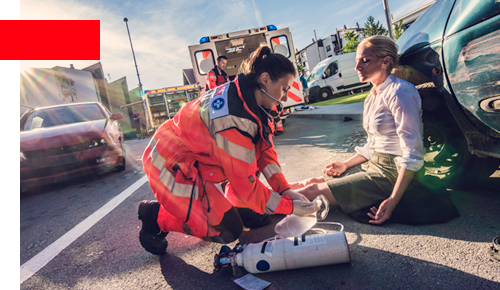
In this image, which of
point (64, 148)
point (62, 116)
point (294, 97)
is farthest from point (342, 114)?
point (62, 116)

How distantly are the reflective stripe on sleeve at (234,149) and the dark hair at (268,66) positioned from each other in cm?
41

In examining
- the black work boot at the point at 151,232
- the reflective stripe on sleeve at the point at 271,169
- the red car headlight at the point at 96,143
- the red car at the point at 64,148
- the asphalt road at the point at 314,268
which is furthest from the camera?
the red car headlight at the point at 96,143

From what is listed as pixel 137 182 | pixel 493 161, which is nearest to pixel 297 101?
pixel 137 182

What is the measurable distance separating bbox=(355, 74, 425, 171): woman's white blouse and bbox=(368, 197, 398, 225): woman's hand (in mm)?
247

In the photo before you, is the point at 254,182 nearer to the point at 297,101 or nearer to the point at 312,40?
the point at 297,101

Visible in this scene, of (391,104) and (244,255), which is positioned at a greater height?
(391,104)

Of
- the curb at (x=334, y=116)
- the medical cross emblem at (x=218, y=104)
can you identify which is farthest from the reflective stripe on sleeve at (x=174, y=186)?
the curb at (x=334, y=116)

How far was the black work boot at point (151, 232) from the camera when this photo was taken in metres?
1.95

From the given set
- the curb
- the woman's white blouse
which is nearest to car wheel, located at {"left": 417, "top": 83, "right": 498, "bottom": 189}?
the woman's white blouse

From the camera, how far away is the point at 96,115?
18.3 feet

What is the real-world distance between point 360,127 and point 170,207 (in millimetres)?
4589

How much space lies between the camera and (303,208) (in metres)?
1.76

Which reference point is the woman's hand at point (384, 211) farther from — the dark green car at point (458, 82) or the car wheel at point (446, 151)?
the dark green car at point (458, 82)

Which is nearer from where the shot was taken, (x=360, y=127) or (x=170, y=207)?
(x=170, y=207)
